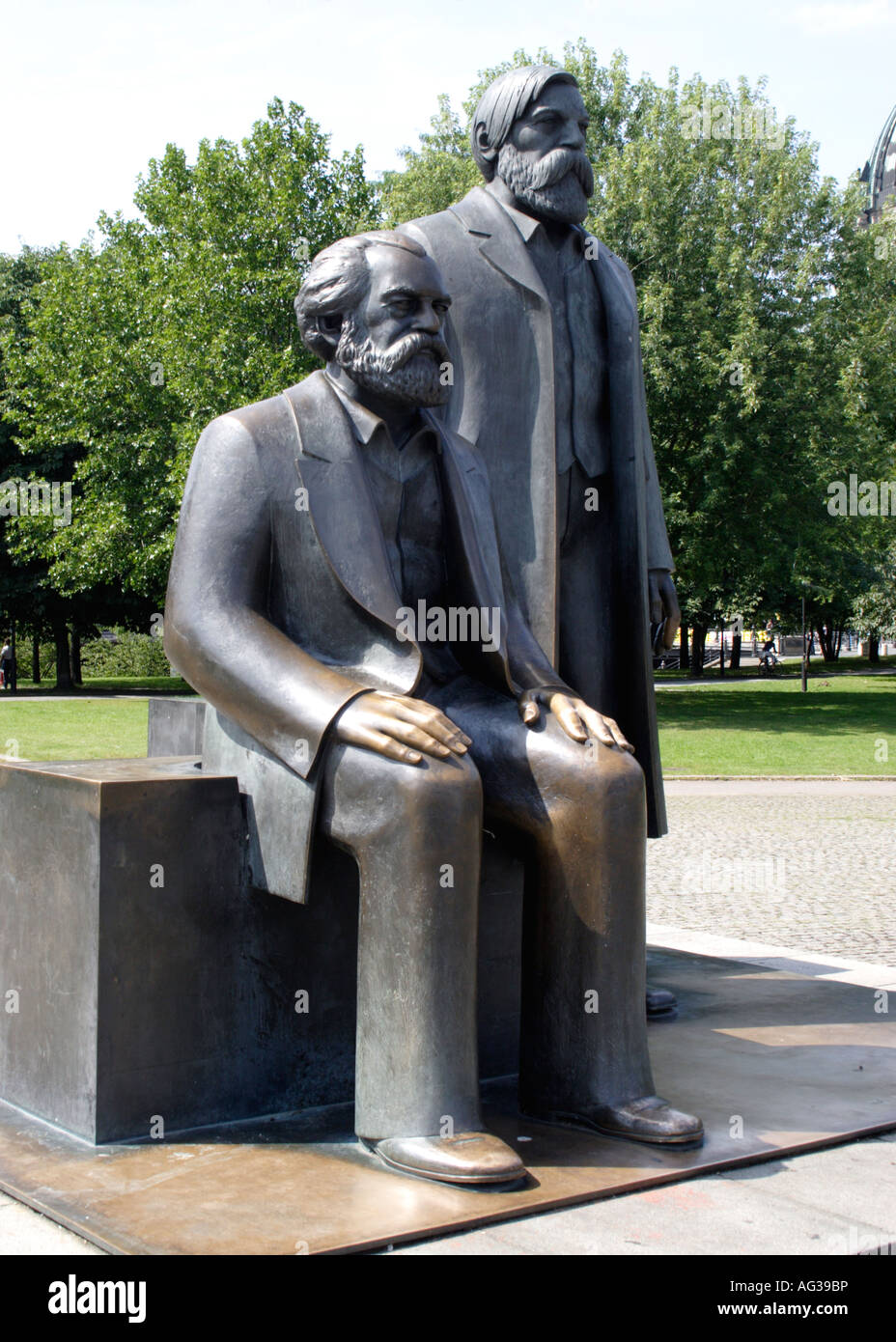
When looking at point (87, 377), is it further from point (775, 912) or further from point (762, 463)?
point (775, 912)

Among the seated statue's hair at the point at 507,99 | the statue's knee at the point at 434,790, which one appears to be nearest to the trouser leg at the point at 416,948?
the statue's knee at the point at 434,790

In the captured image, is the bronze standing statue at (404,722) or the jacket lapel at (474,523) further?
the jacket lapel at (474,523)

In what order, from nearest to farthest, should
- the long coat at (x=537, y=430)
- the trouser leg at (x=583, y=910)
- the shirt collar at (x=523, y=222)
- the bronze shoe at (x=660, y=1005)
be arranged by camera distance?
1. the trouser leg at (x=583, y=910)
2. the long coat at (x=537, y=430)
3. the shirt collar at (x=523, y=222)
4. the bronze shoe at (x=660, y=1005)

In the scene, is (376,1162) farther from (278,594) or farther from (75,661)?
(75,661)

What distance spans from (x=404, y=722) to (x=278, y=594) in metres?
0.61

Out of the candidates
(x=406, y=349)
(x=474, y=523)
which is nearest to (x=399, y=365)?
(x=406, y=349)

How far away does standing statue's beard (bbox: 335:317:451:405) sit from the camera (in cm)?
373

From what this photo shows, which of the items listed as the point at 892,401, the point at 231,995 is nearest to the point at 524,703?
the point at 231,995

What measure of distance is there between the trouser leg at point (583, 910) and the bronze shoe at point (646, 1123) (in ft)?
0.10

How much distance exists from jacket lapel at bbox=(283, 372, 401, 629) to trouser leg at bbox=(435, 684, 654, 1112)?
0.53 metres

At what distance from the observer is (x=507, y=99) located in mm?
4723

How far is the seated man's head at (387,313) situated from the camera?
373 centimetres

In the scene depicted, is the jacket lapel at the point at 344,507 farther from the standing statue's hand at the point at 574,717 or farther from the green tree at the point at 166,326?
the green tree at the point at 166,326

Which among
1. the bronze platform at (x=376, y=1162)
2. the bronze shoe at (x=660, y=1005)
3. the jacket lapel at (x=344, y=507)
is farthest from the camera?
the bronze shoe at (x=660, y=1005)
